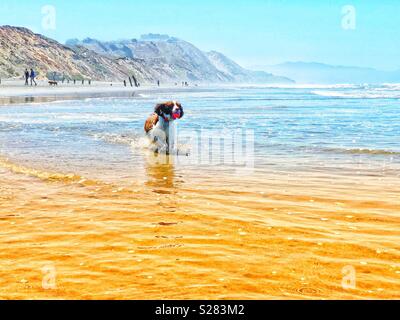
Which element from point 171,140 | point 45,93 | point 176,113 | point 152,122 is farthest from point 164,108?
point 45,93

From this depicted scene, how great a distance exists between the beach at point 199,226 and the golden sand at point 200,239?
15mm

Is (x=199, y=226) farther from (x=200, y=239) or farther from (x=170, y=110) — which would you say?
(x=170, y=110)

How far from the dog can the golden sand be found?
4.41 metres

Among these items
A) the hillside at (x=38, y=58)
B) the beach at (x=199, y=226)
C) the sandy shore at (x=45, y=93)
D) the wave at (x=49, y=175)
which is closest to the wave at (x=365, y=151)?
the beach at (x=199, y=226)

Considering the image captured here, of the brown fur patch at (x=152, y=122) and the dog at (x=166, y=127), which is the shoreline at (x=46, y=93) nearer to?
the brown fur patch at (x=152, y=122)

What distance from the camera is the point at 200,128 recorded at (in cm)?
1948

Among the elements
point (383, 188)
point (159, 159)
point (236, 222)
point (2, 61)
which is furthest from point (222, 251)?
point (2, 61)
